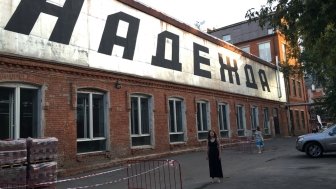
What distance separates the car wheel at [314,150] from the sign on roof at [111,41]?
7886 millimetres

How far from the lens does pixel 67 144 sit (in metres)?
14.1

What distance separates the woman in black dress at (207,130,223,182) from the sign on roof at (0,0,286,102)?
6384mm

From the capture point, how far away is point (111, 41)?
16812mm

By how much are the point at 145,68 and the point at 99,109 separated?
3.70 m

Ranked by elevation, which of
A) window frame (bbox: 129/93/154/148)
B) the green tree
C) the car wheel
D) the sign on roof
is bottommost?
the car wheel

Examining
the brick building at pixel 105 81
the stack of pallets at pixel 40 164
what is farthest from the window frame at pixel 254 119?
the stack of pallets at pixel 40 164

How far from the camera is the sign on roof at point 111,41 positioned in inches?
514

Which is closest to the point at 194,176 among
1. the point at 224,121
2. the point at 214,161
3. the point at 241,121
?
Answer: the point at 214,161

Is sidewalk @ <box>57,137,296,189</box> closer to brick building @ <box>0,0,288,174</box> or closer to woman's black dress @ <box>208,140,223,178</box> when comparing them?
woman's black dress @ <box>208,140,223,178</box>

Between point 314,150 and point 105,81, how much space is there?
10053 mm

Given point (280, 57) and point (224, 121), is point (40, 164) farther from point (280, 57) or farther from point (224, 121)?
point (280, 57)

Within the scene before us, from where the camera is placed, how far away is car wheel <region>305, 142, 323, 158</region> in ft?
56.2

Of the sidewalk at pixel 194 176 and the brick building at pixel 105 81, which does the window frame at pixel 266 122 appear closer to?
the brick building at pixel 105 81

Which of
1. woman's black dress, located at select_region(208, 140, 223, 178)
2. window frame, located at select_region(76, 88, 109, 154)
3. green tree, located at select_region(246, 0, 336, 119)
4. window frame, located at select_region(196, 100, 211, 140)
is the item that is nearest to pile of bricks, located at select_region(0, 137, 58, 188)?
woman's black dress, located at select_region(208, 140, 223, 178)
